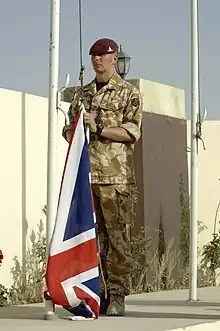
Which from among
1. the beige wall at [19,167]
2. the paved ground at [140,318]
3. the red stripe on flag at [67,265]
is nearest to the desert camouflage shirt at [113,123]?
the red stripe on flag at [67,265]

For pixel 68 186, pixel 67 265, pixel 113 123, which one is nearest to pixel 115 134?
pixel 113 123

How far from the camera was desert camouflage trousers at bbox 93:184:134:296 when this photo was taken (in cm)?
635

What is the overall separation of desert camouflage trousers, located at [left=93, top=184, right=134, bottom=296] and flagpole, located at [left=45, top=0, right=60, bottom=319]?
35 centimetres

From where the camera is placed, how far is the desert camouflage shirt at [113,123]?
6.38 metres

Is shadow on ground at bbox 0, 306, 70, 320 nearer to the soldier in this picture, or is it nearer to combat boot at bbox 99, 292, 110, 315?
combat boot at bbox 99, 292, 110, 315

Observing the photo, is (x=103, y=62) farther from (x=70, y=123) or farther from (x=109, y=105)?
(x=70, y=123)

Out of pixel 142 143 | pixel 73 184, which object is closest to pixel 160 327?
pixel 73 184

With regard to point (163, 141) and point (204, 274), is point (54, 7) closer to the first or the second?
point (163, 141)

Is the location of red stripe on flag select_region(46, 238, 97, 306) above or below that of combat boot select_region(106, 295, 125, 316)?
above

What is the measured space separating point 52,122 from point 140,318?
62.8 inches

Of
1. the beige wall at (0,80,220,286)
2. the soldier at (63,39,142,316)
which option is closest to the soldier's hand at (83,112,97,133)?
the soldier at (63,39,142,316)

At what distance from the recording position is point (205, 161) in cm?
1307

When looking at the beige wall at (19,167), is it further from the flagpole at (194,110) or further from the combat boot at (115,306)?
the combat boot at (115,306)

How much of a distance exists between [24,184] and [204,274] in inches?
158
